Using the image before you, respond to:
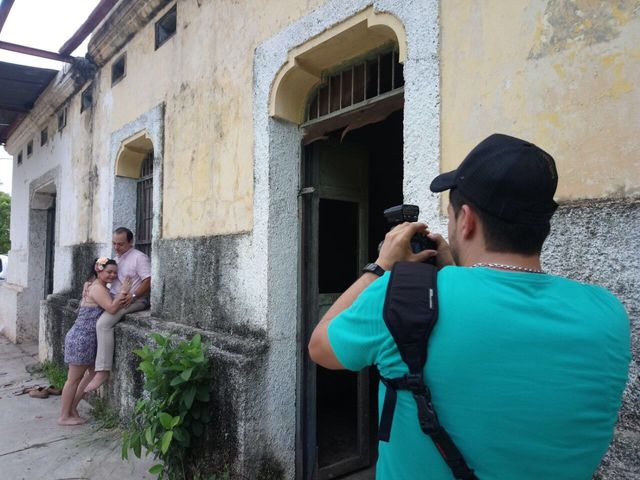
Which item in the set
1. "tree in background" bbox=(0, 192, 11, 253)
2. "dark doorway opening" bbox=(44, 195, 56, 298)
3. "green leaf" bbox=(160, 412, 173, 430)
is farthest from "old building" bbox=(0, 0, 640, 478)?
"tree in background" bbox=(0, 192, 11, 253)

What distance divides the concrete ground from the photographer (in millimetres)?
3377

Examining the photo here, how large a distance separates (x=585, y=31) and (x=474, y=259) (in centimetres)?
127

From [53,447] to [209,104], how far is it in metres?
3.36

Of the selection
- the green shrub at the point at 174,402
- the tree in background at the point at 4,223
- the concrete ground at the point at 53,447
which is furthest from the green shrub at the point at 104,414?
the tree in background at the point at 4,223

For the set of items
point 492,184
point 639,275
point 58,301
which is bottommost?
point 58,301

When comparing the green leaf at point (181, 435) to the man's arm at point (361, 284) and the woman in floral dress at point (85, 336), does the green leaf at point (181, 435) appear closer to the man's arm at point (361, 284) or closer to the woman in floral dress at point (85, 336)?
the woman in floral dress at point (85, 336)

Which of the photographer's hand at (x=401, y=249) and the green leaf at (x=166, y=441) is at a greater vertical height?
the photographer's hand at (x=401, y=249)

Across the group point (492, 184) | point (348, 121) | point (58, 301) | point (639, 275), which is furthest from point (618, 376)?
point (58, 301)

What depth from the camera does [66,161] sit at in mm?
7305

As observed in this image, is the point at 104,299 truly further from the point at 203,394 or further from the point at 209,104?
the point at 209,104

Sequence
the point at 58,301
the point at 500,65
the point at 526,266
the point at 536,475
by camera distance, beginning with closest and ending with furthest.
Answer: the point at 536,475
the point at 526,266
the point at 500,65
the point at 58,301

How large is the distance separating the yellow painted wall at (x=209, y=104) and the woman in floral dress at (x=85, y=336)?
881 millimetres

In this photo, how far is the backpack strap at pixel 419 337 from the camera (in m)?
1.02

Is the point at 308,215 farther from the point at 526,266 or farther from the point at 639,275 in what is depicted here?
the point at 526,266
